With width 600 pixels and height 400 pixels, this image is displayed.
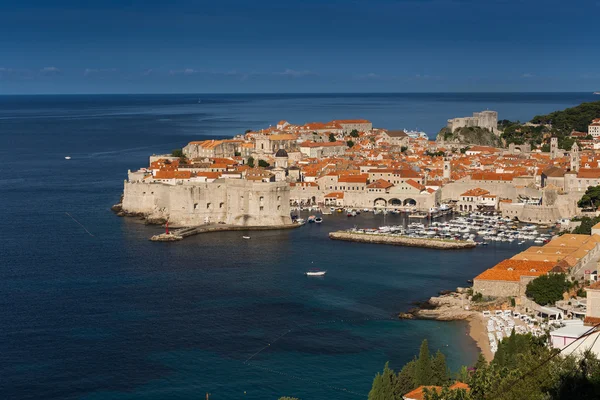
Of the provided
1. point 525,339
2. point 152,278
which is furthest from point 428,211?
point 525,339

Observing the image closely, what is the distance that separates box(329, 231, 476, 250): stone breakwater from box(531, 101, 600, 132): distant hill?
2487 cm

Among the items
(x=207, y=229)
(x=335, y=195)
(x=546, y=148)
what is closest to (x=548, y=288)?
(x=207, y=229)

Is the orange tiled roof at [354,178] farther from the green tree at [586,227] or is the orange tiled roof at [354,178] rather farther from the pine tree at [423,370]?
the pine tree at [423,370]

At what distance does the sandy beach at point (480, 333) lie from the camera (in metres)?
14.8

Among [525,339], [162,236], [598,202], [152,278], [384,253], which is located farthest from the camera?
[598,202]

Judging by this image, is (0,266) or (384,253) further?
(384,253)

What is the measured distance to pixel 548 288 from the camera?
1661cm

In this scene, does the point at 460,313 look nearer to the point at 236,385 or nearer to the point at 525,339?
the point at 525,339

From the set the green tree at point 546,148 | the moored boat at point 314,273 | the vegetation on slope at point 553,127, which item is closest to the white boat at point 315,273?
the moored boat at point 314,273

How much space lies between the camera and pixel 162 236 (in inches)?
1012

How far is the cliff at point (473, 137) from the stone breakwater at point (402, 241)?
2310 cm

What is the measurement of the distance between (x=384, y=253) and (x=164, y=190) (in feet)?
28.2

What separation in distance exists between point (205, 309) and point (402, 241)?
8.53 meters

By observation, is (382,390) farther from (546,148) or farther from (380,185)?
(546,148)
